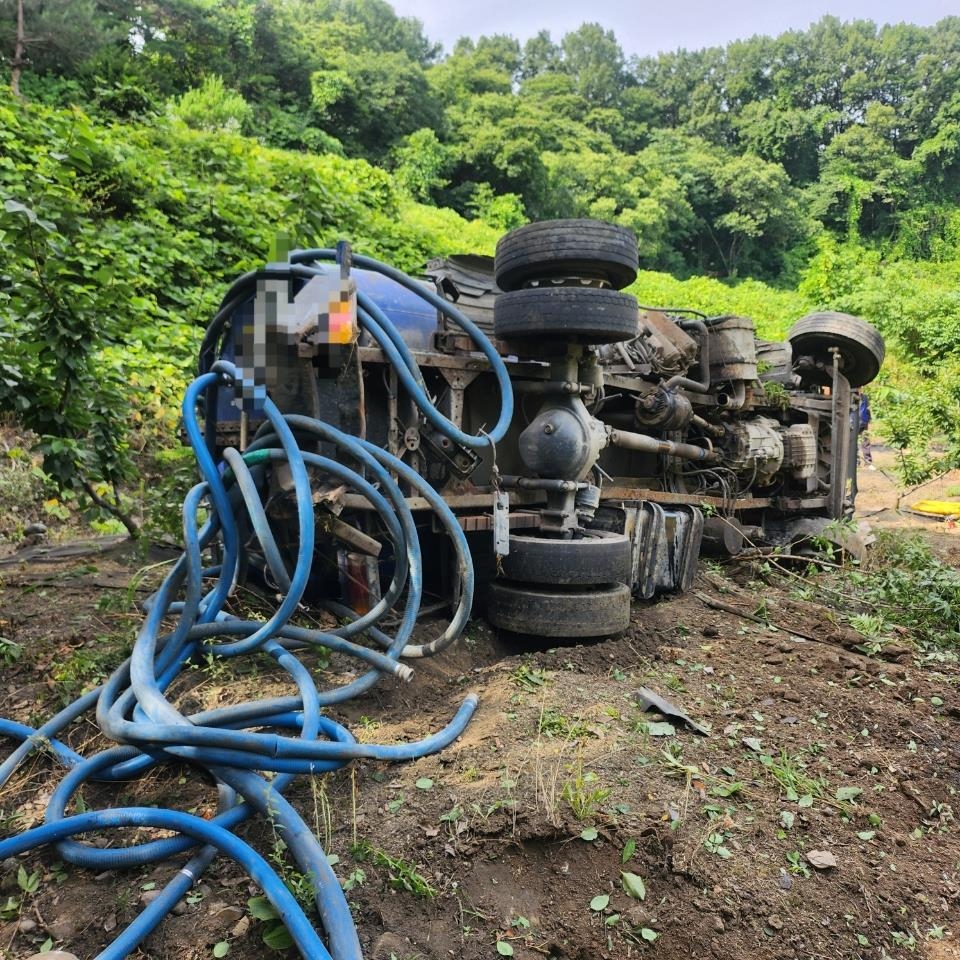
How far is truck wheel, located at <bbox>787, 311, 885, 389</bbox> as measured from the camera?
24.0ft

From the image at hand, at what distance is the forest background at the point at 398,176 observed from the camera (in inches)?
188

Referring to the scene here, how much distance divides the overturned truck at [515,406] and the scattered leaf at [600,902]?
1.70m

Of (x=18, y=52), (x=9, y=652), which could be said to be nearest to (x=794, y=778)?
(x=9, y=652)

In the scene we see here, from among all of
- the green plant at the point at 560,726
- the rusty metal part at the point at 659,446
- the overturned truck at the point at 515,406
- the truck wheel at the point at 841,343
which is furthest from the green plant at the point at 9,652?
the truck wheel at the point at 841,343

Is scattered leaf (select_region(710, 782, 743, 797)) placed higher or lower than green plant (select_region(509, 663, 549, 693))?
lower

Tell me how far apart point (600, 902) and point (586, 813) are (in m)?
0.26

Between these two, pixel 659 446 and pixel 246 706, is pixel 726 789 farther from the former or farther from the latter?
pixel 659 446

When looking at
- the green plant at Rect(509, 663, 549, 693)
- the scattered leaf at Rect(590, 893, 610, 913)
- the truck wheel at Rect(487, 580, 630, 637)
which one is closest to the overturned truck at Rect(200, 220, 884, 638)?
the truck wheel at Rect(487, 580, 630, 637)

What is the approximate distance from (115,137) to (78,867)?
412 inches

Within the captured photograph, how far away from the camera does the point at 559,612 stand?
3.71 m

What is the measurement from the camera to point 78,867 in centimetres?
210

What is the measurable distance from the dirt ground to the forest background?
6.52 feet

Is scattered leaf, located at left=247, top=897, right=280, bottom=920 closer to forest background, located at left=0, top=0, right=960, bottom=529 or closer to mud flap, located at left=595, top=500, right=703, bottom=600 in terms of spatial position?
forest background, located at left=0, top=0, right=960, bottom=529

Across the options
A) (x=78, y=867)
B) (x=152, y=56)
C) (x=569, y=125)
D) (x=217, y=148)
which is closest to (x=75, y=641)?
(x=78, y=867)
